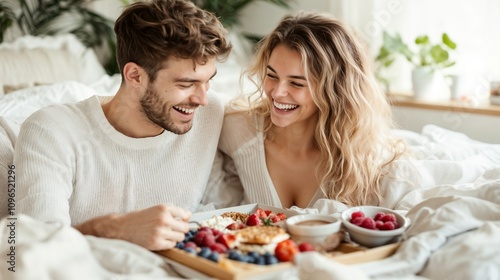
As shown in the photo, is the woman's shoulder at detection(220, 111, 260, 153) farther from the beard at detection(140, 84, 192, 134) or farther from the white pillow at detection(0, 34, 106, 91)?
the white pillow at detection(0, 34, 106, 91)

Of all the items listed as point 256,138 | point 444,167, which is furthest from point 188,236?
point 444,167

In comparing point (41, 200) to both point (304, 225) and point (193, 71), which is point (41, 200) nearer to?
point (193, 71)

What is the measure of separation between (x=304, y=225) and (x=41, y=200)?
0.69 meters

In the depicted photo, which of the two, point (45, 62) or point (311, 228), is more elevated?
point (311, 228)

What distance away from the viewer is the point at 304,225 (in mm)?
1549

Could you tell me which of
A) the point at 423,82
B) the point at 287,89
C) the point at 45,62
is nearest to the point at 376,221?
the point at 287,89

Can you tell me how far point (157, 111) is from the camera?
76.2 inches

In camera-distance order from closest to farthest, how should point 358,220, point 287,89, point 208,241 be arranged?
point 208,241 < point 358,220 < point 287,89

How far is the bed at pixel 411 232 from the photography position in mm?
1267

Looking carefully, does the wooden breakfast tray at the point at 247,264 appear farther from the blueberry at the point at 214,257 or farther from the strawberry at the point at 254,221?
the strawberry at the point at 254,221

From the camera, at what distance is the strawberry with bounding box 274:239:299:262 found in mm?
1361

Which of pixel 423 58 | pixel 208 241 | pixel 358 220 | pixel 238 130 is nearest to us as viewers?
pixel 208 241

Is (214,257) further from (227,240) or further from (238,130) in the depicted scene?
(238,130)

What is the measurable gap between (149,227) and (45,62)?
2240mm
